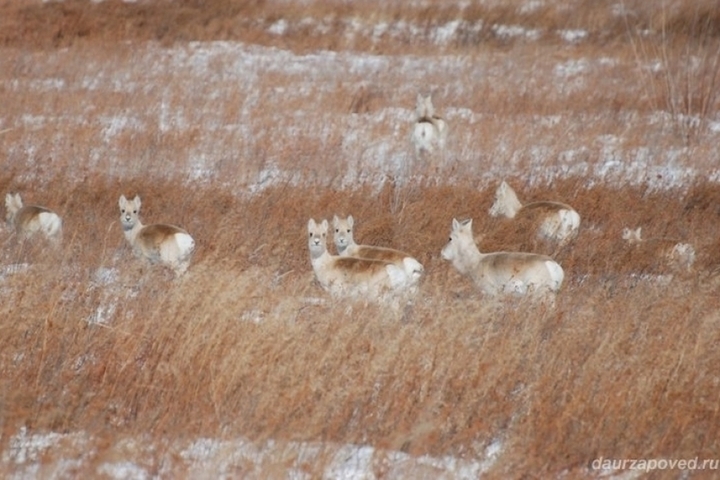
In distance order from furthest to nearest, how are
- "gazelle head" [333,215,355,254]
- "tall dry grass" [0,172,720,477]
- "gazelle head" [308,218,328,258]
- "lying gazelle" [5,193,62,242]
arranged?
1. "lying gazelle" [5,193,62,242]
2. "gazelle head" [333,215,355,254]
3. "gazelle head" [308,218,328,258]
4. "tall dry grass" [0,172,720,477]

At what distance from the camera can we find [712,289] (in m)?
8.56

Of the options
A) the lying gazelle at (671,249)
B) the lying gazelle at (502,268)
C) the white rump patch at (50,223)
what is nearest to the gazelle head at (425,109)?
the lying gazelle at (671,249)

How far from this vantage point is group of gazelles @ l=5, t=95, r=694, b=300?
927cm

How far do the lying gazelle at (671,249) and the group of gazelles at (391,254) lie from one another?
0.01 metres

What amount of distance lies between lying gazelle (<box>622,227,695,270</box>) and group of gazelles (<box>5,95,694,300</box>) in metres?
0.01

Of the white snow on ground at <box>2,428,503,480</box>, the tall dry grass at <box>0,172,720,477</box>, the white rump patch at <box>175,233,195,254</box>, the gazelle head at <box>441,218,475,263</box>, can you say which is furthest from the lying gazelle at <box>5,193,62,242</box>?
the white snow on ground at <box>2,428,503,480</box>

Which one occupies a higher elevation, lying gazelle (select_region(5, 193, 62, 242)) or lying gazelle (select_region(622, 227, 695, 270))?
lying gazelle (select_region(5, 193, 62, 242))

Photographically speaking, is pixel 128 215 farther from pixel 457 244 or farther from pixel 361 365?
pixel 361 365

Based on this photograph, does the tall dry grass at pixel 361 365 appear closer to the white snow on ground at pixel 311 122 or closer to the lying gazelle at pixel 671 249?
the lying gazelle at pixel 671 249

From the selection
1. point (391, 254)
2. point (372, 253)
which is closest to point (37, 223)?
point (372, 253)

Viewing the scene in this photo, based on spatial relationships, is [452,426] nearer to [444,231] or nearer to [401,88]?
[444,231]

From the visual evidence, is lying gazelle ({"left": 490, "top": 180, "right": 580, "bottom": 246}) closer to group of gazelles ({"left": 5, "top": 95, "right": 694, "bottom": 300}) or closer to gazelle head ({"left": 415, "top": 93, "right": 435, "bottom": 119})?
group of gazelles ({"left": 5, "top": 95, "right": 694, "bottom": 300})

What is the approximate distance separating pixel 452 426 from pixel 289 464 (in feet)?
3.37

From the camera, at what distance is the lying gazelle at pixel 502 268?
30.0 ft
